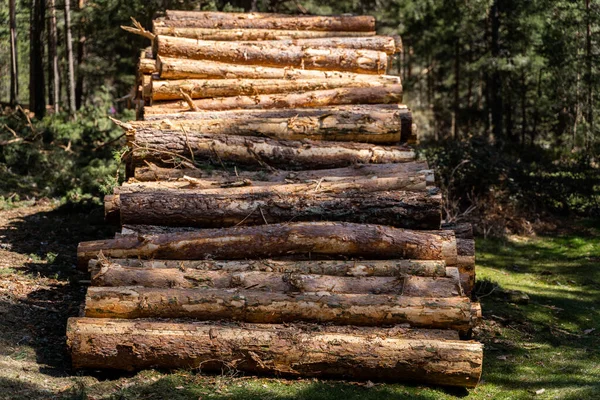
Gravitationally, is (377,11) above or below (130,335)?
above

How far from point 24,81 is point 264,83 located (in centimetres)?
4359

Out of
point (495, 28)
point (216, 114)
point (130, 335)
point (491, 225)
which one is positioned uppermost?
point (495, 28)

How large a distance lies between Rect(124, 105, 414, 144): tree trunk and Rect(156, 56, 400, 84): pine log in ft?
4.86

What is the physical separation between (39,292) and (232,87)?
467 centimetres

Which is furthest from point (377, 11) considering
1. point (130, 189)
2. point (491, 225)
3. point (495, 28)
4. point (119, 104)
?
point (130, 189)

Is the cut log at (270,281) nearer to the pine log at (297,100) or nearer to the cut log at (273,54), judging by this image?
the pine log at (297,100)

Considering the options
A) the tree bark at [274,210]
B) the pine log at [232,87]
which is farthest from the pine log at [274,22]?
the tree bark at [274,210]

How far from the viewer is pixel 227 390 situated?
21.7 feet

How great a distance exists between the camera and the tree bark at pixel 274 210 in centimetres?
831

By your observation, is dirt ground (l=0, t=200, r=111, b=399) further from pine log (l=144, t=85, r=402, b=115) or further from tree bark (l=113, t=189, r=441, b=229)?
pine log (l=144, t=85, r=402, b=115)

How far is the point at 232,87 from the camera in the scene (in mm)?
11625

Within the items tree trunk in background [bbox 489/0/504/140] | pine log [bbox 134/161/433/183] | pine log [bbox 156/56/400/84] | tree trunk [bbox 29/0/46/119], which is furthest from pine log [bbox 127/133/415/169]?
tree trunk in background [bbox 489/0/504/140]

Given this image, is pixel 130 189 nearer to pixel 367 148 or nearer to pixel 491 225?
pixel 367 148

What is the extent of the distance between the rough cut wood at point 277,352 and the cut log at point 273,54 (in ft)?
21.2
